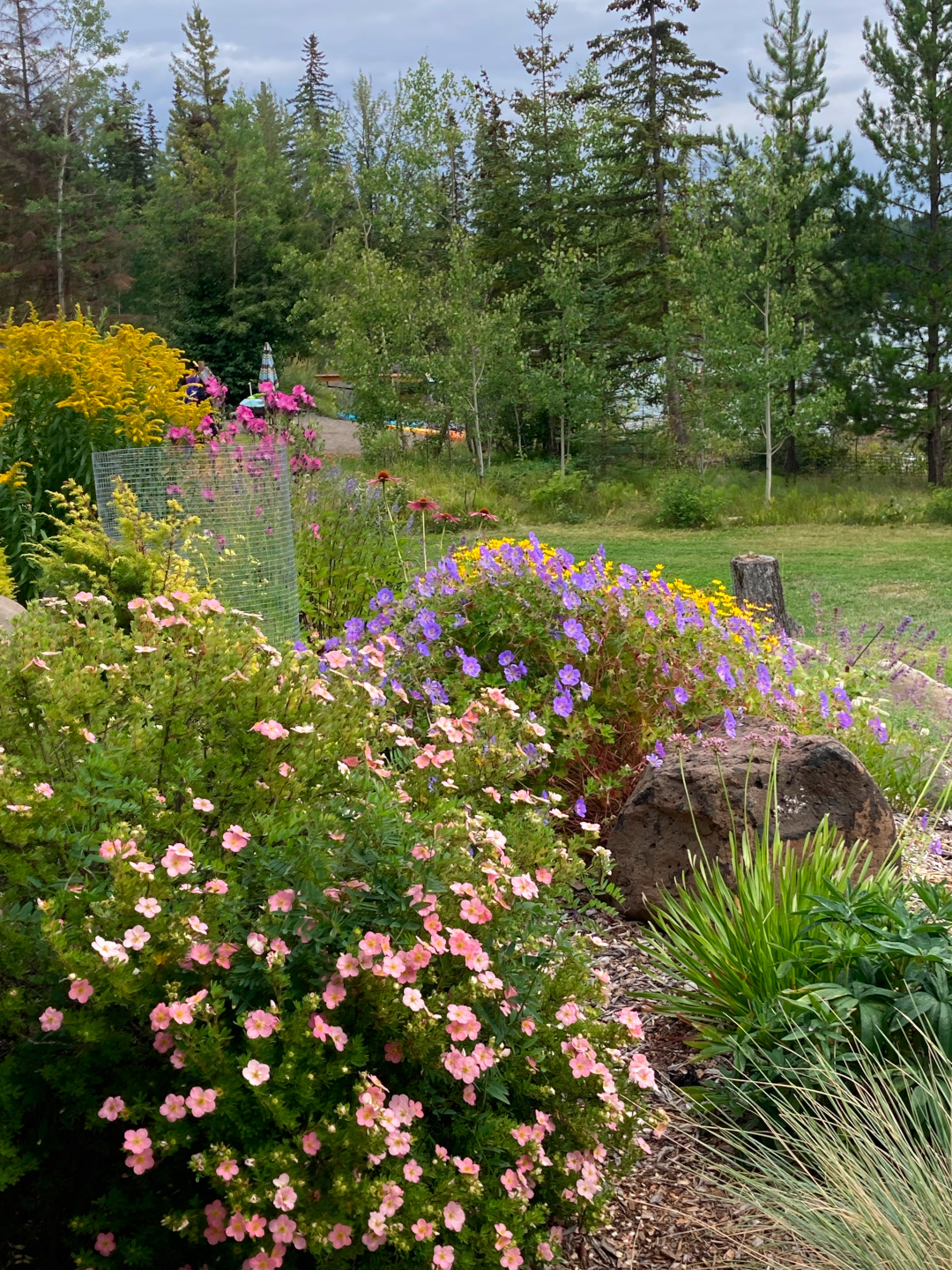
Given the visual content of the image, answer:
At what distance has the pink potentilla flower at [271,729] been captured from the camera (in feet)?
5.84

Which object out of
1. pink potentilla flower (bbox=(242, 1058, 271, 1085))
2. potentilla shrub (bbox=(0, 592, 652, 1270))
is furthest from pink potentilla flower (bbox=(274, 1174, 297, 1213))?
pink potentilla flower (bbox=(242, 1058, 271, 1085))

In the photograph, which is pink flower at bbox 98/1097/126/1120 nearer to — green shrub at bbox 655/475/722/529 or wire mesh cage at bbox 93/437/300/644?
wire mesh cage at bbox 93/437/300/644

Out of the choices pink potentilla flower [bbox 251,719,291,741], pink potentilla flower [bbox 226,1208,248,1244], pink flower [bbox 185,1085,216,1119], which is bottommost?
pink potentilla flower [bbox 226,1208,248,1244]

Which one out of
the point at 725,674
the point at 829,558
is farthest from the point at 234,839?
the point at 829,558

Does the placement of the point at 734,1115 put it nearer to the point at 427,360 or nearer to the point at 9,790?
the point at 9,790

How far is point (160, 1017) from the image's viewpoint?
147cm

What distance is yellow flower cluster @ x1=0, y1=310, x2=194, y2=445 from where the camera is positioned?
21.2ft

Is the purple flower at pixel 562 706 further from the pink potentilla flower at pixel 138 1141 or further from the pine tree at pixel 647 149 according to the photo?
the pine tree at pixel 647 149

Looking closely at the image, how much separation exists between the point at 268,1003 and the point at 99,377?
574 cm

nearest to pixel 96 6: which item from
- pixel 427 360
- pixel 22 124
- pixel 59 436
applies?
pixel 22 124

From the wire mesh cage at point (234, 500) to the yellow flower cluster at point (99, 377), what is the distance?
3.89 ft

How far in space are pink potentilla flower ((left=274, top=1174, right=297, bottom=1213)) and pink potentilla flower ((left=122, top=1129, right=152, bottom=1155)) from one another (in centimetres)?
19

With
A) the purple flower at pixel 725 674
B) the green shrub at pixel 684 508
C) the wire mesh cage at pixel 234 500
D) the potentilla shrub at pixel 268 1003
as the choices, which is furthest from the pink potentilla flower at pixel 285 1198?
the green shrub at pixel 684 508

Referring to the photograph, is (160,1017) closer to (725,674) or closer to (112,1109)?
(112,1109)
